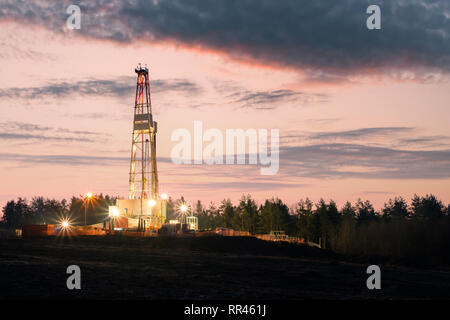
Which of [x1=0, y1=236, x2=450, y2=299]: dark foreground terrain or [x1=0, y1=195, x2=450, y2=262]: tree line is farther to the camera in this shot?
[x1=0, y1=195, x2=450, y2=262]: tree line

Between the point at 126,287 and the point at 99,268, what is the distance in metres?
7.60

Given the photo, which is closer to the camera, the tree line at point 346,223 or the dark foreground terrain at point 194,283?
the dark foreground terrain at point 194,283

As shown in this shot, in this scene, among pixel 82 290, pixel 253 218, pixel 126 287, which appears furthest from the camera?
pixel 253 218

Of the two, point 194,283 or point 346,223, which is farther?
point 346,223

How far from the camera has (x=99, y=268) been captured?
28.8 m

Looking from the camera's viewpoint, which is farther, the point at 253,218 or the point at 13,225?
the point at 13,225

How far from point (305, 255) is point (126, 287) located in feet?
128

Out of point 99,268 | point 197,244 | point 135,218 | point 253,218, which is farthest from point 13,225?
point 99,268

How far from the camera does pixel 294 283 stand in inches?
1058
